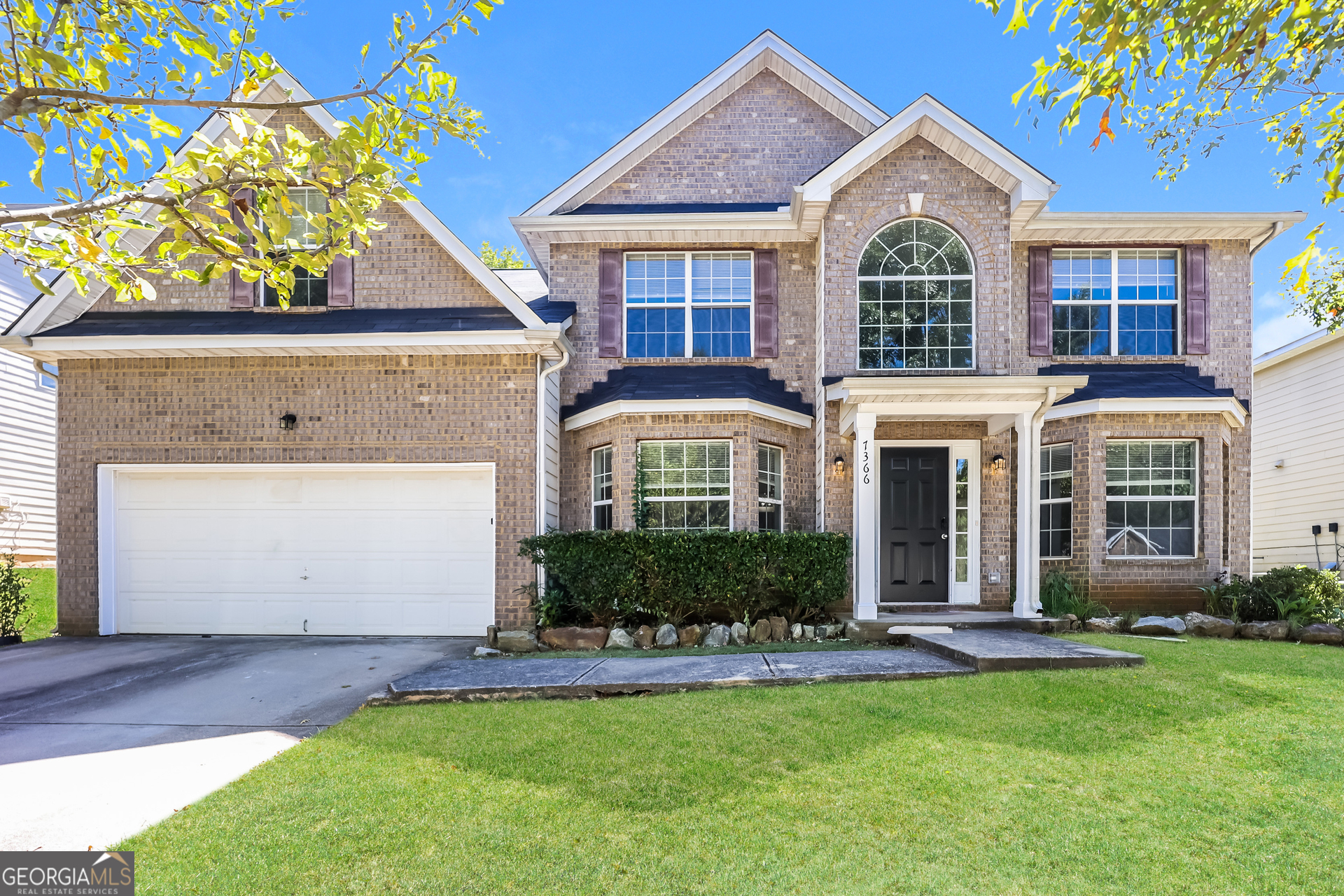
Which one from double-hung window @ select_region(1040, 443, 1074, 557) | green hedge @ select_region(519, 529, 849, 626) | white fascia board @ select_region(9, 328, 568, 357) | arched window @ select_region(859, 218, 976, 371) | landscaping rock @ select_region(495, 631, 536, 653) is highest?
arched window @ select_region(859, 218, 976, 371)

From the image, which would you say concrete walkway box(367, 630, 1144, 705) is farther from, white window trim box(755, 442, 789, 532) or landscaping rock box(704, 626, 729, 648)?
white window trim box(755, 442, 789, 532)

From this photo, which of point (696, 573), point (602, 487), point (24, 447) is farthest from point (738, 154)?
point (24, 447)

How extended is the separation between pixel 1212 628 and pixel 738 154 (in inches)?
355

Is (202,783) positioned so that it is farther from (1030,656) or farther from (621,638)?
(1030,656)

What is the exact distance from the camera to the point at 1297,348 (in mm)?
14344

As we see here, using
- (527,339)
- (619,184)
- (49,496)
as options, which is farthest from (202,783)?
(49,496)

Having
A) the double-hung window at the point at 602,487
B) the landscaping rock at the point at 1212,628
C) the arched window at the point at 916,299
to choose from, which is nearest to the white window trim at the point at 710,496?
the double-hung window at the point at 602,487

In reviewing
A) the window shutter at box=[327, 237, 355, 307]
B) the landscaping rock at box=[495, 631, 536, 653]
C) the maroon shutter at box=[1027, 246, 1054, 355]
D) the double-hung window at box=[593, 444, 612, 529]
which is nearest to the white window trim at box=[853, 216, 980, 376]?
the maroon shutter at box=[1027, 246, 1054, 355]

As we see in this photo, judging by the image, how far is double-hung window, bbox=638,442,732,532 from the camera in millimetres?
9547

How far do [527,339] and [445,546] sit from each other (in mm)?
2856

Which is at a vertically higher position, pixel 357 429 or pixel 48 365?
pixel 48 365

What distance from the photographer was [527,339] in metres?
8.92

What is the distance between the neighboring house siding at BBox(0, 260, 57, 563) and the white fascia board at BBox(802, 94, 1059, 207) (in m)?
13.4

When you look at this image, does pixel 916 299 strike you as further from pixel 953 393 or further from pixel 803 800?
pixel 803 800
